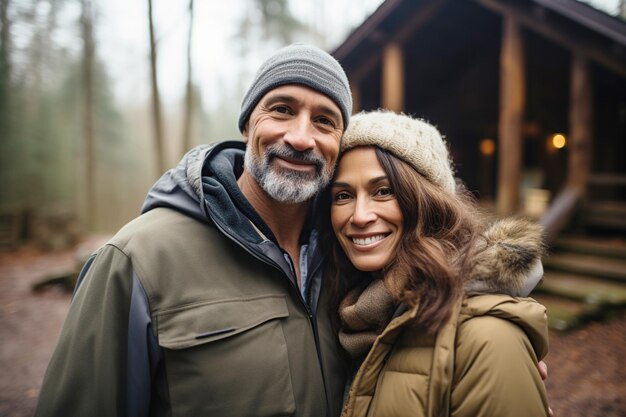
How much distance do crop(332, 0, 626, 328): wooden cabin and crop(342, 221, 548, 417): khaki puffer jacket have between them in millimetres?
4997

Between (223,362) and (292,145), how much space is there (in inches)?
42.8

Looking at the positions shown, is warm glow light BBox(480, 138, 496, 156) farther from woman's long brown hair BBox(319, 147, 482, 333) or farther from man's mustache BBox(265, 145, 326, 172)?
man's mustache BBox(265, 145, 326, 172)

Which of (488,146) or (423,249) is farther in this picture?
(488,146)

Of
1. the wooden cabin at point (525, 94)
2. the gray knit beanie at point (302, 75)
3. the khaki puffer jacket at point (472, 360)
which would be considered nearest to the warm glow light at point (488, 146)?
the wooden cabin at point (525, 94)

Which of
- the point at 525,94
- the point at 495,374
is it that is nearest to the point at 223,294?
the point at 495,374

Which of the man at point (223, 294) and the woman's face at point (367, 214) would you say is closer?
the man at point (223, 294)

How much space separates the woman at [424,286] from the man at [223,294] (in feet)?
0.64

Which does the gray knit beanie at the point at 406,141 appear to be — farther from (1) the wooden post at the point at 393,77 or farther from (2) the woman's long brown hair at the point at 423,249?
(1) the wooden post at the point at 393,77

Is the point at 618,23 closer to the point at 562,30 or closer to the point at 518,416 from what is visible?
the point at 562,30

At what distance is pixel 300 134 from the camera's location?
2.06m

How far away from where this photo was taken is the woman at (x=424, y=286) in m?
1.52

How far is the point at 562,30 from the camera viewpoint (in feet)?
23.0

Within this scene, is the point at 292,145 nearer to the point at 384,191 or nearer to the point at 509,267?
the point at 384,191

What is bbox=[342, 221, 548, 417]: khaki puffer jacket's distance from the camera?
148 centimetres
